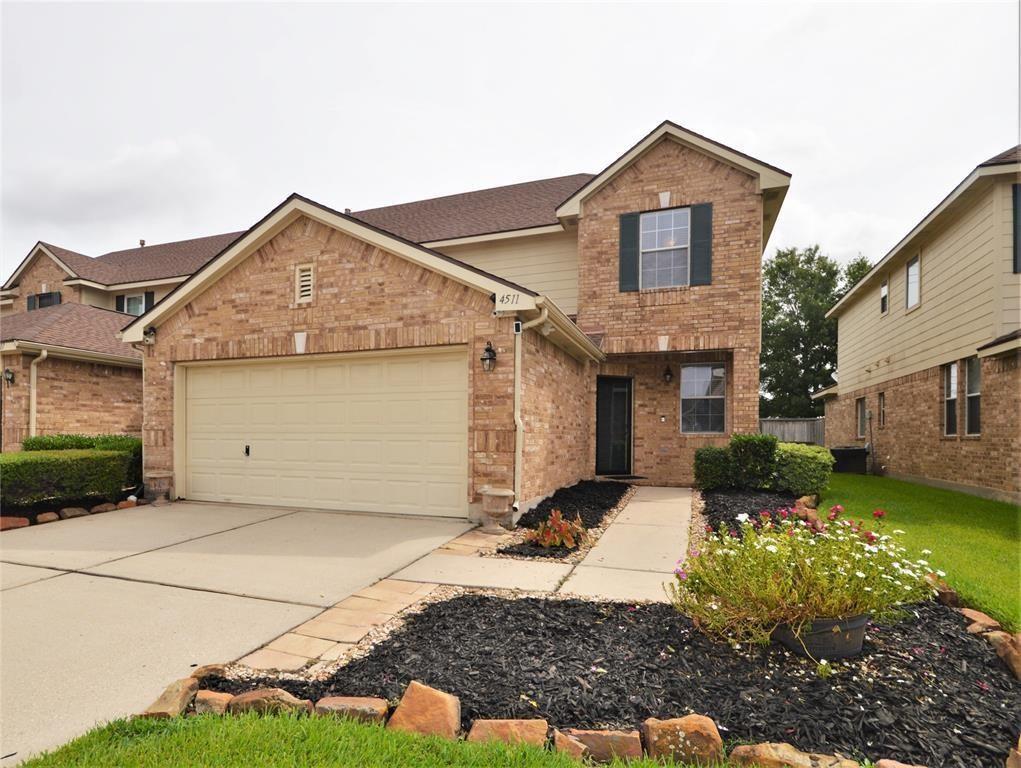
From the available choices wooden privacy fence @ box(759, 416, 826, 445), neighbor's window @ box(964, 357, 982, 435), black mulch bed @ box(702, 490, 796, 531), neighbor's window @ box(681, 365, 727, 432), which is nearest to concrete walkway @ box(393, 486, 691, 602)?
black mulch bed @ box(702, 490, 796, 531)

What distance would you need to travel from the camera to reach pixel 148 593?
446 centimetres

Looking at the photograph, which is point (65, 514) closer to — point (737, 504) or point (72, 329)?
point (72, 329)

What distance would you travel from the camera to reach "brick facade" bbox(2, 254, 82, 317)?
58.8 ft

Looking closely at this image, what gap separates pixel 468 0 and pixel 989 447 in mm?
11389

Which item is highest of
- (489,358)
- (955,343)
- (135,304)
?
(135,304)

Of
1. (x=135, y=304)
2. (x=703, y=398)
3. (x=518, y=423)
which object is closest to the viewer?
(x=518, y=423)

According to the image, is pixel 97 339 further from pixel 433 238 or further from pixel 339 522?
pixel 339 522

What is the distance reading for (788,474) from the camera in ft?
30.2

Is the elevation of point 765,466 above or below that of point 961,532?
above

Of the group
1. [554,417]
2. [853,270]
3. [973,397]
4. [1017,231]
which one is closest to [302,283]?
[554,417]

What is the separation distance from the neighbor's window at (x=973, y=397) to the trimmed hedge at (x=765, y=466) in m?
3.40

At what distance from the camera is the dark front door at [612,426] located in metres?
12.1

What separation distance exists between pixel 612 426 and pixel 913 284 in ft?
28.3

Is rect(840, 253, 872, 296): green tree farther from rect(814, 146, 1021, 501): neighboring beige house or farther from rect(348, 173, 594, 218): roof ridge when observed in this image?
rect(348, 173, 594, 218): roof ridge
